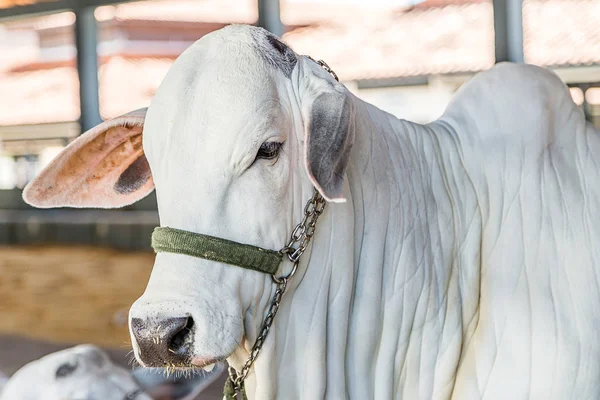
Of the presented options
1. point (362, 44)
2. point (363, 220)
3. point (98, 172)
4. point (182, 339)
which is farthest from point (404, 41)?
point (182, 339)

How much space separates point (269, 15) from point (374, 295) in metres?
5.65

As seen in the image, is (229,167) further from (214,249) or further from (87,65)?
(87,65)

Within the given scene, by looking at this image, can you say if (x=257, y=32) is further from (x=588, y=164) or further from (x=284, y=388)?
(x=588, y=164)

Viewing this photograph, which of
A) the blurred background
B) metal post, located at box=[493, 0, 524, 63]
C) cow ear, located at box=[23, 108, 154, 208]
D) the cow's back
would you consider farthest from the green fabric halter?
metal post, located at box=[493, 0, 524, 63]

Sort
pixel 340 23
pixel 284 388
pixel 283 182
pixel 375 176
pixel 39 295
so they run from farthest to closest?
pixel 340 23 → pixel 39 295 → pixel 375 176 → pixel 284 388 → pixel 283 182

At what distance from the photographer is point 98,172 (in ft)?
6.52

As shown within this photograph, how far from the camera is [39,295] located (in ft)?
22.5

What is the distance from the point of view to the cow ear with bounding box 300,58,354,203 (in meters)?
1.51

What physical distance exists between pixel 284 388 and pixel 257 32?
2.39 feet

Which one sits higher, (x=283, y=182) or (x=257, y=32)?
(x=257, y=32)

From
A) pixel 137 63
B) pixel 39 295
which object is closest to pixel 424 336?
pixel 39 295

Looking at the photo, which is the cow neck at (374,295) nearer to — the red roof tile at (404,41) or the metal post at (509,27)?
the metal post at (509,27)

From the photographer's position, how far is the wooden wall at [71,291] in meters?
5.71

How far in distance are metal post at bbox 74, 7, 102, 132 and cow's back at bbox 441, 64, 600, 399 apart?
21.7ft
